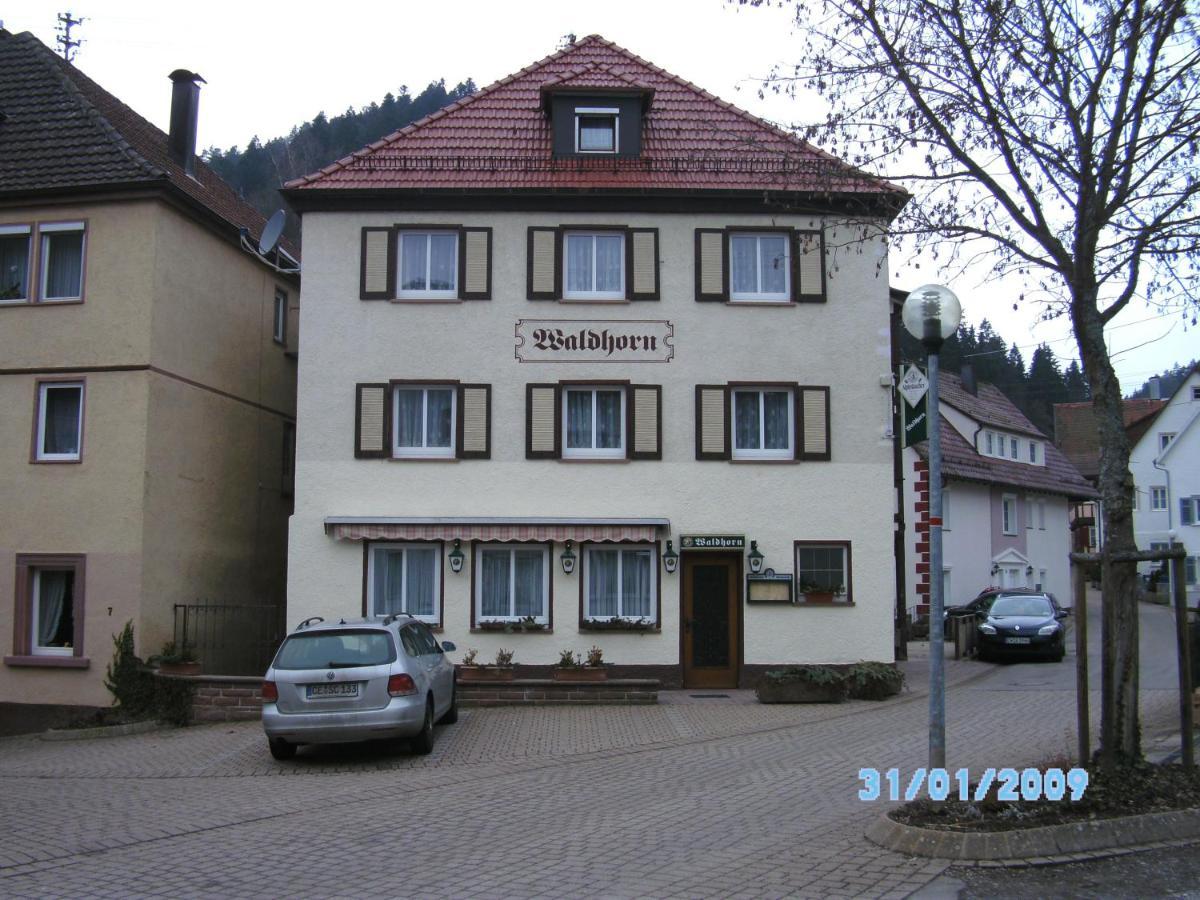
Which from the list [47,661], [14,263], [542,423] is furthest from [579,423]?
[14,263]

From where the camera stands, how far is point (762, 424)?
832 inches

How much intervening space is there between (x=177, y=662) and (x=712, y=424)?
9602mm

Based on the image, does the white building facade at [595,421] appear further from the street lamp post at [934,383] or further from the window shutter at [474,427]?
the street lamp post at [934,383]

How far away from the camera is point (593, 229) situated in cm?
2136

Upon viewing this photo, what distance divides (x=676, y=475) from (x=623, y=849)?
12.2 meters

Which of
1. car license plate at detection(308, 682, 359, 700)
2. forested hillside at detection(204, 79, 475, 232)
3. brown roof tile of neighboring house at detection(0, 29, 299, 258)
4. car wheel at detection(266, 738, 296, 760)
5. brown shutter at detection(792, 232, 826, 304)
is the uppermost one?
forested hillside at detection(204, 79, 475, 232)

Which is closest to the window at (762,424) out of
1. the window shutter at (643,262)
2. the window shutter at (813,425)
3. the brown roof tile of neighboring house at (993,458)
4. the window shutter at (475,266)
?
the window shutter at (813,425)

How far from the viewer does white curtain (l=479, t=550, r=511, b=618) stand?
20.7 meters

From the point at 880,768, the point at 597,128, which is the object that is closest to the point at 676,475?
the point at 597,128

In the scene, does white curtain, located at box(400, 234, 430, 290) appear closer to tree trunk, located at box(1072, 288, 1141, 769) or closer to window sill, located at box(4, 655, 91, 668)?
window sill, located at box(4, 655, 91, 668)

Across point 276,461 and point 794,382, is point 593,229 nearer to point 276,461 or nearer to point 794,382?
point 794,382

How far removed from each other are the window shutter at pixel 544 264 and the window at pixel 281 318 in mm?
7037

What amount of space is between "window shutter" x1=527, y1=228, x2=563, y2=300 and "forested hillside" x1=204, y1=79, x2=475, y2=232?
46.1 metres

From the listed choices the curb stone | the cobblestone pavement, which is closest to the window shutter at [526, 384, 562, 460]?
the cobblestone pavement
